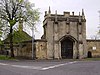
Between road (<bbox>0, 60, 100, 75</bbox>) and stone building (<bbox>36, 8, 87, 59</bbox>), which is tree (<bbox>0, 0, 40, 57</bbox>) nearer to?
stone building (<bbox>36, 8, 87, 59</bbox>)

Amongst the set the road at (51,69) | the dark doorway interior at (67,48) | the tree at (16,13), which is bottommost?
the road at (51,69)

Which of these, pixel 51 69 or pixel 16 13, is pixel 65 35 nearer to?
pixel 16 13

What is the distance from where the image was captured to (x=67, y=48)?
54.9 metres

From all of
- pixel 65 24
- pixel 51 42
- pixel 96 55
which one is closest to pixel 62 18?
pixel 65 24

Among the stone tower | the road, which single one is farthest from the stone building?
the road

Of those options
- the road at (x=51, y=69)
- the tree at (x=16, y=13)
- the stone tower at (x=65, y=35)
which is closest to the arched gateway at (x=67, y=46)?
the stone tower at (x=65, y=35)

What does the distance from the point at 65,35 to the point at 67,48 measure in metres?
2.82

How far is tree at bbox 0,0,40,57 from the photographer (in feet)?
168

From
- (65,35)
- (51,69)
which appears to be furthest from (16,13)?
(51,69)

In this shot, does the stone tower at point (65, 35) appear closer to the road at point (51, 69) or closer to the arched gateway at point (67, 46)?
the arched gateway at point (67, 46)

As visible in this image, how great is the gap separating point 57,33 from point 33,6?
7.15m

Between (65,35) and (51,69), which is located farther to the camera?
(65,35)

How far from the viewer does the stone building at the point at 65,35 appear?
5347cm

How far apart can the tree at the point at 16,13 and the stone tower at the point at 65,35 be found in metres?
3.82
